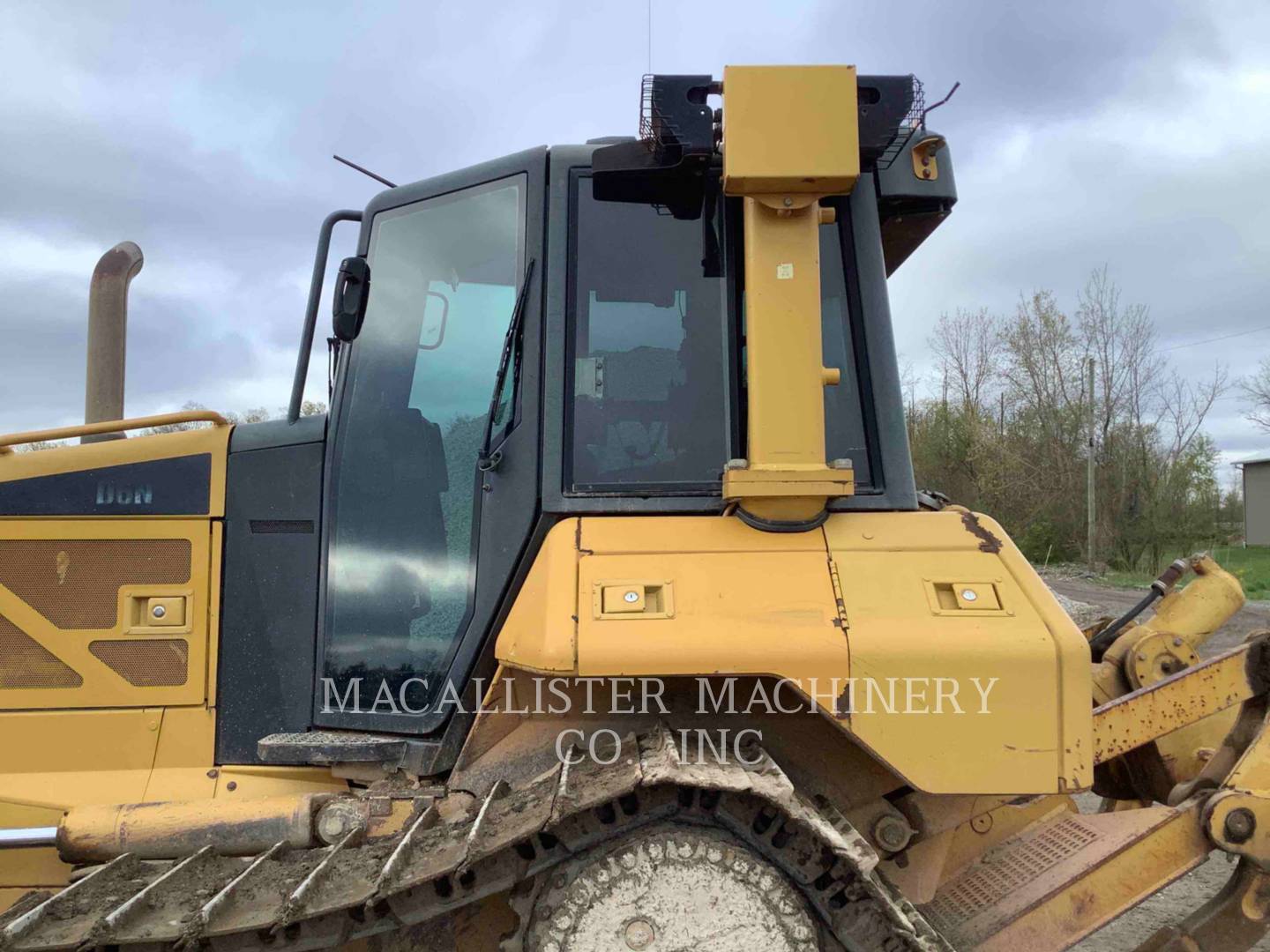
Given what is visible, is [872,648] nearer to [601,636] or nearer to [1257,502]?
[601,636]

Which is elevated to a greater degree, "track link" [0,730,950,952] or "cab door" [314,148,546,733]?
"cab door" [314,148,546,733]

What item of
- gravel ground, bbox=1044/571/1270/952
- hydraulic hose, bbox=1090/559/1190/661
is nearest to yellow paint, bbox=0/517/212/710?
gravel ground, bbox=1044/571/1270/952

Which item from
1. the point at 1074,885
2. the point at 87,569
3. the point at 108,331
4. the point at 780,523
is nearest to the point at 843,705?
the point at 780,523

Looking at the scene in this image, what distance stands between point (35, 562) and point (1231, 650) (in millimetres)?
3715

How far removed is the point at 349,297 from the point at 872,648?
1.87 m

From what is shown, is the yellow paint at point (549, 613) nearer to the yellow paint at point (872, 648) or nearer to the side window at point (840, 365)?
the yellow paint at point (872, 648)

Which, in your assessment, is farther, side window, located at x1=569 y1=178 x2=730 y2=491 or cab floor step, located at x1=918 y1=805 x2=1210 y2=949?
side window, located at x1=569 y1=178 x2=730 y2=491

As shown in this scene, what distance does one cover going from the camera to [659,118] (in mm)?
2629

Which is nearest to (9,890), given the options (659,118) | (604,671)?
(604,671)

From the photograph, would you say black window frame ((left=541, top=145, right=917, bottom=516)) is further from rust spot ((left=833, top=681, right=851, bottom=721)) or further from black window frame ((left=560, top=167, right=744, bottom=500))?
rust spot ((left=833, top=681, right=851, bottom=721))

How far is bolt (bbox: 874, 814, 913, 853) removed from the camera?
2616 millimetres

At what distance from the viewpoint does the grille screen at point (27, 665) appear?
2918 mm

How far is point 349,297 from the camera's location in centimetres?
294

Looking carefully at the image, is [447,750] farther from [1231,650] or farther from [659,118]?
[1231,650]
